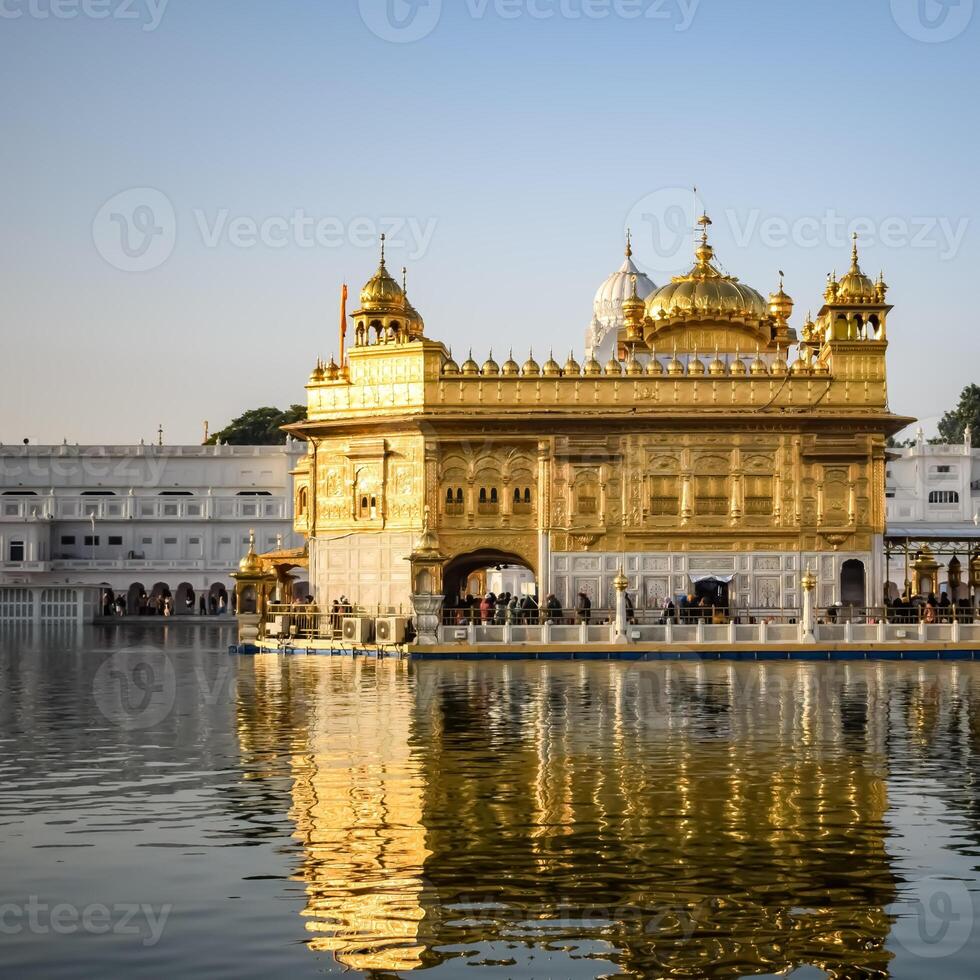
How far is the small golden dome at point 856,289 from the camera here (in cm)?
4650

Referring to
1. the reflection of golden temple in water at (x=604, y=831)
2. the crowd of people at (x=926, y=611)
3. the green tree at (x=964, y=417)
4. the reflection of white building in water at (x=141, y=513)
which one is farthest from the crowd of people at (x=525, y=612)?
the green tree at (x=964, y=417)

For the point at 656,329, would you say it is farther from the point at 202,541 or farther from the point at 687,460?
the point at 202,541

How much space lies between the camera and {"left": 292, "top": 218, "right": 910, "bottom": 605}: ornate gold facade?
45312mm

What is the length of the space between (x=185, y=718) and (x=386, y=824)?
10.6 meters

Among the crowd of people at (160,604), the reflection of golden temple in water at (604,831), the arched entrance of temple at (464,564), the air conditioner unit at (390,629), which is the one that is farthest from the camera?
the crowd of people at (160,604)

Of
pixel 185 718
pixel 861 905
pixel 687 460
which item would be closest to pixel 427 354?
pixel 687 460

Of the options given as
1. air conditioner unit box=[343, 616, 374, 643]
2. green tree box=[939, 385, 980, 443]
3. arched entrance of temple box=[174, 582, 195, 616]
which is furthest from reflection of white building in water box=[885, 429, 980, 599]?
air conditioner unit box=[343, 616, 374, 643]

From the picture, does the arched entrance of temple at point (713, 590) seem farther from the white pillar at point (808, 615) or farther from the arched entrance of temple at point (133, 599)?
the arched entrance of temple at point (133, 599)

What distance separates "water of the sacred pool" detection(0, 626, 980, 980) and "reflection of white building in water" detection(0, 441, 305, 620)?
195 ft

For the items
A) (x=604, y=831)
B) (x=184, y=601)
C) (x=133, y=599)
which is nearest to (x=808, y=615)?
(x=604, y=831)

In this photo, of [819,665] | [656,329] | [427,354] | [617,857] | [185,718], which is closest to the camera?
[617,857]

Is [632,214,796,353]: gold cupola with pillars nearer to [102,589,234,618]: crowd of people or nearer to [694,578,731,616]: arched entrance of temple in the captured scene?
[694,578,731,616]: arched entrance of temple

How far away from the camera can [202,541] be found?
284ft

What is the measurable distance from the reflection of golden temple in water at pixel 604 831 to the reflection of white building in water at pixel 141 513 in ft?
198
